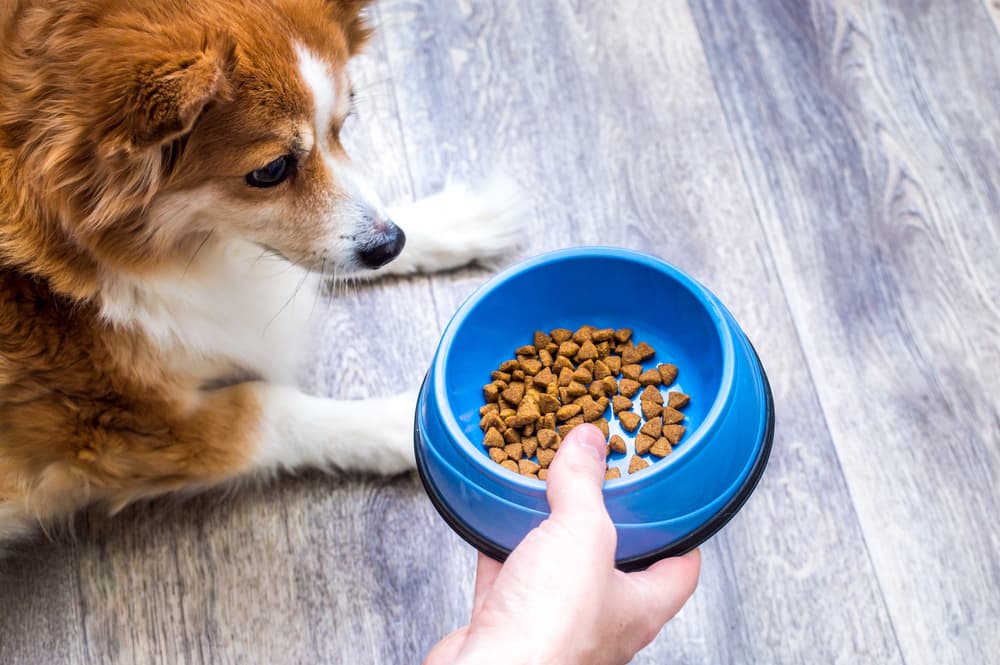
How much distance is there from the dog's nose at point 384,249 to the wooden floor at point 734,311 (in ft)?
1.04

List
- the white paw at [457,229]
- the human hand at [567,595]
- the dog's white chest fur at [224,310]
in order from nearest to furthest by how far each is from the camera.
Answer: the human hand at [567,595]
the dog's white chest fur at [224,310]
the white paw at [457,229]

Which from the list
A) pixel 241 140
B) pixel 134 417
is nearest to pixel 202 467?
pixel 134 417

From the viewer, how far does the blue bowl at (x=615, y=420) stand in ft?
3.59

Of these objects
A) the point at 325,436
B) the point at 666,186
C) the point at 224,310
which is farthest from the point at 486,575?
the point at 666,186

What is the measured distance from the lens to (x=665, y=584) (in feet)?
3.58

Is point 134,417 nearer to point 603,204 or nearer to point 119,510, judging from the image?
point 119,510

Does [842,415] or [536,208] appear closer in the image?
[842,415]

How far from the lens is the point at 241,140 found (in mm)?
1095

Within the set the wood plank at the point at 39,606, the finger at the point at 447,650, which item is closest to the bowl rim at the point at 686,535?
the finger at the point at 447,650

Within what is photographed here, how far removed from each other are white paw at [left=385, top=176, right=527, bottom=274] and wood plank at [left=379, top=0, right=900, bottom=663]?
0.21 ft

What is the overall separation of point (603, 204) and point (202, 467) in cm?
86

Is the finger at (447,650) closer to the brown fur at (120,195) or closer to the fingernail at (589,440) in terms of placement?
the fingernail at (589,440)

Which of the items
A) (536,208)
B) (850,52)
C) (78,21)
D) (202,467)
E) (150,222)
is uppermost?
(78,21)

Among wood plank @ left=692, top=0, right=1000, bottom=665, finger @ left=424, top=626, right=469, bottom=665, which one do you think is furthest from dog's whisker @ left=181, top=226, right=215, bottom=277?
wood plank @ left=692, top=0, right=1000, bottom=665
